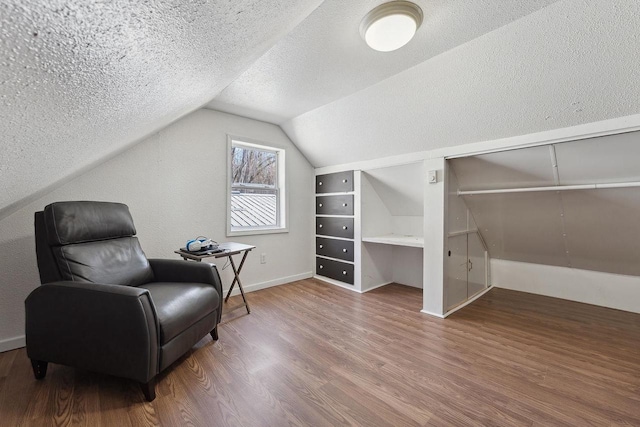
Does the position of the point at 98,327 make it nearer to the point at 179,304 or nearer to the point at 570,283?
the point at 179,304

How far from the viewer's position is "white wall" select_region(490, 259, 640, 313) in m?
2.76

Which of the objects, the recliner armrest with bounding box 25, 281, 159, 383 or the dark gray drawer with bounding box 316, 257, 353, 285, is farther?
the dark gray drawer with bounding box 316, 257, 353, 285

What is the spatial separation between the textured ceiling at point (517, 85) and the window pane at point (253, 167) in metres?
1.19

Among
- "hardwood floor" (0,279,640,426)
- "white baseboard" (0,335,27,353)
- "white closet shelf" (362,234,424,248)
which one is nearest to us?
"hardwood floor" (0,279,640,426)

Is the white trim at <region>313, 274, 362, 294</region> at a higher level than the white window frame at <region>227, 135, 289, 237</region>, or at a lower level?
lower

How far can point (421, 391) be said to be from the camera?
1574 mm

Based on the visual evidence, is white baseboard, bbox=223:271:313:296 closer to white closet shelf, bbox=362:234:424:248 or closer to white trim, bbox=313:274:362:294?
white trim, bbox=313:274:362:294

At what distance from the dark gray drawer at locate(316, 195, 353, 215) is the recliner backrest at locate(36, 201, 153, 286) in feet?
7.50

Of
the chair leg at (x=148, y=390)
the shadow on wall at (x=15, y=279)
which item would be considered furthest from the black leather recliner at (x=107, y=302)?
the shadow on wall at (x=15, y=279)

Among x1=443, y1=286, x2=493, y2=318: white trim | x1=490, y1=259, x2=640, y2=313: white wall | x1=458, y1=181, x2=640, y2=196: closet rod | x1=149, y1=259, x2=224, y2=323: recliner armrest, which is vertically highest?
x1=458, y1=181, x2=640, y2=196: closet rod

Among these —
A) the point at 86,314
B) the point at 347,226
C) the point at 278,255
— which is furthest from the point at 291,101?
the point at 86,314

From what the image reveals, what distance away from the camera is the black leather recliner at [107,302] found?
4.79 ft

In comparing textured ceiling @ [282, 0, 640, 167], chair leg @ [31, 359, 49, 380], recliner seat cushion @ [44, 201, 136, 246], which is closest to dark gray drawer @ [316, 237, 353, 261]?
textured ceiling @ [282, 0, 640, 167]

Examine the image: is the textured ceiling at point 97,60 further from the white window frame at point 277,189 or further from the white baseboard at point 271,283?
the white baseboard at point 271,283
